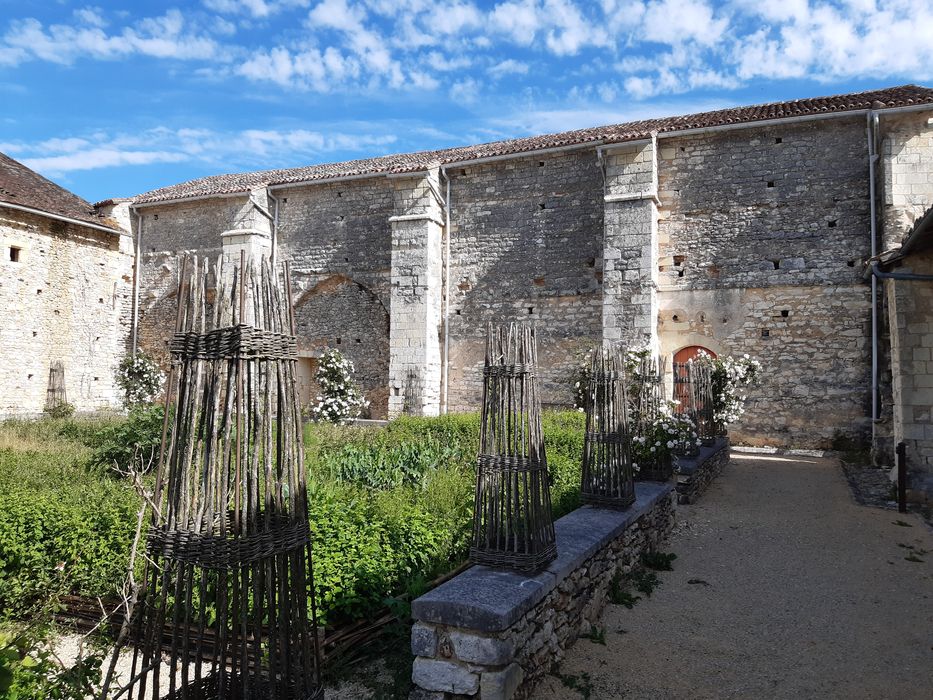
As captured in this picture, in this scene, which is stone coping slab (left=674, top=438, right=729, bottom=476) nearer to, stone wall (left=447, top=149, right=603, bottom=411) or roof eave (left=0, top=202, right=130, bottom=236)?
stone wall (left=447, top=149, right=603, bottom=411)

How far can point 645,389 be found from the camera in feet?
23.7

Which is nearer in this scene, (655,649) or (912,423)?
(655,649)

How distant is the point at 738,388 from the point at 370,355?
801cm

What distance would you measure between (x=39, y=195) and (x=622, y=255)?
46.9 ft

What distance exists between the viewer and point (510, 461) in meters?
3.69

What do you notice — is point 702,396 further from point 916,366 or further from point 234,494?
point 234,494

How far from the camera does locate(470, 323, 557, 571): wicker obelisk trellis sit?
358cm

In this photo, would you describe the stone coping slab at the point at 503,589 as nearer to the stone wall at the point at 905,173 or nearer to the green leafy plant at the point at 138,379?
the stone wall at the point at 905,173

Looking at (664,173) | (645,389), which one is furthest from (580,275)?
(645,389)

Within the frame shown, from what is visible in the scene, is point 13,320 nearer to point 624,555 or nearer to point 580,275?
point 580,275

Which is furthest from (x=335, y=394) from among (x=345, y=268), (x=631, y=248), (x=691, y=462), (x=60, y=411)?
(x=691, y=462)

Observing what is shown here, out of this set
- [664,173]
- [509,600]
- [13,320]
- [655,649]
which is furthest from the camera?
[13,320]

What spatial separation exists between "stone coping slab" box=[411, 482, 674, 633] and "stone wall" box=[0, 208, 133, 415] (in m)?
15.0

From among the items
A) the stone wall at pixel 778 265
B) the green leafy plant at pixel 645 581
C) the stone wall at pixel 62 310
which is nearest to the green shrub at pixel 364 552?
the green leafy plant at pixel 645 581
